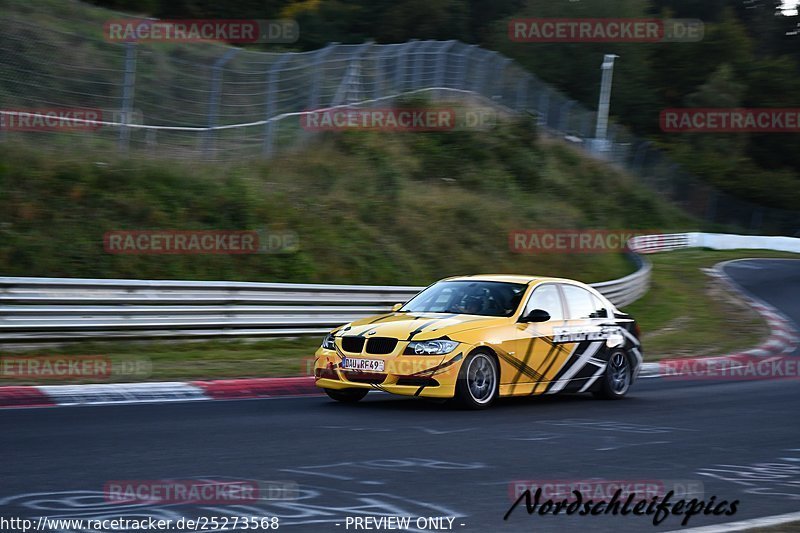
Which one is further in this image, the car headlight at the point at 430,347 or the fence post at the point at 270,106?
the fence post at the point at 270,106

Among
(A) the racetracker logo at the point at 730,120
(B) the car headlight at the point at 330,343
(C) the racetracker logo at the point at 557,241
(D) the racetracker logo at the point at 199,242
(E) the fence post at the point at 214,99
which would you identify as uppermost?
(A) the racetracker logo at the point at 730,120

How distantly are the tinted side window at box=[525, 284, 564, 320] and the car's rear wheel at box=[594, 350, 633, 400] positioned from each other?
1092 millimetres

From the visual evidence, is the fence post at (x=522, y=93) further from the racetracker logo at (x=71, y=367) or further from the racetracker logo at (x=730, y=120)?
the racetracker logo at (x=730, y=120)

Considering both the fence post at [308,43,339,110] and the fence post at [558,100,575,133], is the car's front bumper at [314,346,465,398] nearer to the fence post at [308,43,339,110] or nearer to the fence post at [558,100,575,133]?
the fence post at [308,43,339,110]

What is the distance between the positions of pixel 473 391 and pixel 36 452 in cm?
457

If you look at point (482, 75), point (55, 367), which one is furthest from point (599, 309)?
point (482, 75)

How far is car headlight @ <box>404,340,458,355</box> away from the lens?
10.4 meters

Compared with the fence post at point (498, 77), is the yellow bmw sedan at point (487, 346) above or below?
below

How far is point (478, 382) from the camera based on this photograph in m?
10.8

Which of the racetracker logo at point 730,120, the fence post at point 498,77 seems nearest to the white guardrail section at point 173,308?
the fence post at point 498,77

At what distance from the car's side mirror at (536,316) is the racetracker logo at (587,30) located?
201 feet

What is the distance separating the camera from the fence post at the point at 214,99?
21000mm

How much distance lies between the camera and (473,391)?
10750mm

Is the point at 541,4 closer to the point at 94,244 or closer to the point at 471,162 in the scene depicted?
the point at 471,162
